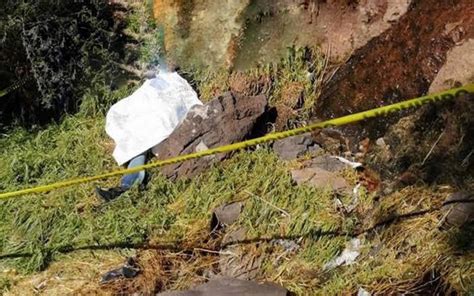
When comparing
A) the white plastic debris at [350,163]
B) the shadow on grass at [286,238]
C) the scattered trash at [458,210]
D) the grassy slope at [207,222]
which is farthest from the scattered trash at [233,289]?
the white plastic debris at [350,163]

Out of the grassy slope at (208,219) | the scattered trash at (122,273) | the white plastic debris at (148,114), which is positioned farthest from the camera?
the white plastic debris at (148,114)

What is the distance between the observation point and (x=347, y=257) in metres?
4.37

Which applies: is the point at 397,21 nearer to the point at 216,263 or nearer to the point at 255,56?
the point at 255,56

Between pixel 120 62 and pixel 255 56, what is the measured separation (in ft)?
4.00

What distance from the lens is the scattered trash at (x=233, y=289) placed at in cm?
402

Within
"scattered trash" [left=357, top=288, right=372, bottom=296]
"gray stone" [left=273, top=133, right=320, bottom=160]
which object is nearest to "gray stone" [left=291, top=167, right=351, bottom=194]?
"gray stone" [left=273, top=133, right=320, bottom=160]

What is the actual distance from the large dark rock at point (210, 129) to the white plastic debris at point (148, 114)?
14 cm

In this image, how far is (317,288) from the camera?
4207 mm

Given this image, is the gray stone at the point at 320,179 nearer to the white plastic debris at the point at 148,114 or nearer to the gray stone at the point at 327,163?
the gray stone at the point at 327,163

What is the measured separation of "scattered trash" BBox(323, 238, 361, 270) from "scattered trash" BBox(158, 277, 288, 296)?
0.40m

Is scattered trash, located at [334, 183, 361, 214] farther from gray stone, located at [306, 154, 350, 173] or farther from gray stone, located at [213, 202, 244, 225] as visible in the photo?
gray stone, located at [213, 202, 244, 225]

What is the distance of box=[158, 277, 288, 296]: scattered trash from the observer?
13.2 feet

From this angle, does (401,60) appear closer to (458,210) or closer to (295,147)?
(295,147)

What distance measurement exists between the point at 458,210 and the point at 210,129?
2073mm
